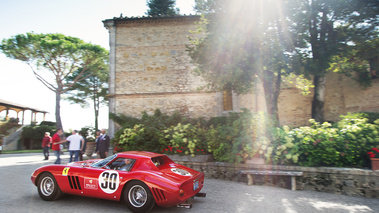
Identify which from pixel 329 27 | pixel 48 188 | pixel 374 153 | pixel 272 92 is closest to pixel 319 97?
pixel 272 92

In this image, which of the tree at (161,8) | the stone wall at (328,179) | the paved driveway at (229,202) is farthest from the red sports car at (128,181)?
the tree at (161,8)

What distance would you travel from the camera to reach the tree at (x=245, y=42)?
7.76 meters

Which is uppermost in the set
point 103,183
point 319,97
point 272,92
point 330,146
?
point 272,92

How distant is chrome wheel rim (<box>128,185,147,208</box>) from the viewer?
13.3ft

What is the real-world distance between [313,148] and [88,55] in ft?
72.8

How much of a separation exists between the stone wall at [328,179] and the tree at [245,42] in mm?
3372

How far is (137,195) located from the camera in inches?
162

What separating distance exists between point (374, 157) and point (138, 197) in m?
6.18

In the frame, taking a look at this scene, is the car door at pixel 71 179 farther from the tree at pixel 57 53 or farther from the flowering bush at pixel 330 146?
the tree at pixel 57 53

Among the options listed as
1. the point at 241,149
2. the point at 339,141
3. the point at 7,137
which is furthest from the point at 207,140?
the point at 7,137

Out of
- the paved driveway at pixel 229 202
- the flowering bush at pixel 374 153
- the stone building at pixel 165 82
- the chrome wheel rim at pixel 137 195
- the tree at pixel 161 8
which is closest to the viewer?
the chrome wheel rim at pixel 137 195

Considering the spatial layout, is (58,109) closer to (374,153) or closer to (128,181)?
(128,181)

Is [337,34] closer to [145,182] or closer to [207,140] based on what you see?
[207,140]

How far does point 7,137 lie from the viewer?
25703 mm
